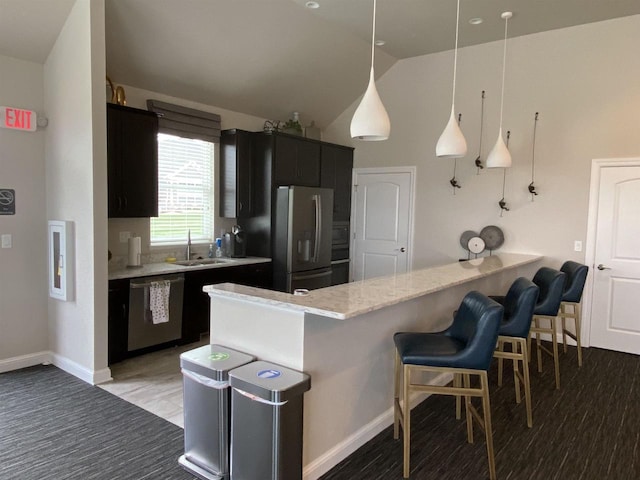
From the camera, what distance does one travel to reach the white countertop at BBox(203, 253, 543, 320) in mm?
2160

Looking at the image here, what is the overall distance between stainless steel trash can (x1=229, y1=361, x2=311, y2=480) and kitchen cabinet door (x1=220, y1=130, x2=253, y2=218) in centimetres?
329

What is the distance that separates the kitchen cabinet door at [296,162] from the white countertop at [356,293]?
8.33ft

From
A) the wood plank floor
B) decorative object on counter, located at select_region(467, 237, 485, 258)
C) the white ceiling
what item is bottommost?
the wood plank floor

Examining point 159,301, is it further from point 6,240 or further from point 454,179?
point 454,179

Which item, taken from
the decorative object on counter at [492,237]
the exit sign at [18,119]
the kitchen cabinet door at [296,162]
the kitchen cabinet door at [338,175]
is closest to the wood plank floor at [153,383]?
the exit sign at [18,119]

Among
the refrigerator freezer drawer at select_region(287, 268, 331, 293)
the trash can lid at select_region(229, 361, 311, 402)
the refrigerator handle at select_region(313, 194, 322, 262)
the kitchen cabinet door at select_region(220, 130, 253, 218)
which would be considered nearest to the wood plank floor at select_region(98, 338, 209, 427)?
the trash can lid at select_region(229, 361, 311, 402)

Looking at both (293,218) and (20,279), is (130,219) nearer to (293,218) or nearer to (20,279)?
(20,279)

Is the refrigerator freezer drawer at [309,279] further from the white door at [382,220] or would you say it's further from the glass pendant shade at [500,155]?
the glass pendant shade at [500,155]

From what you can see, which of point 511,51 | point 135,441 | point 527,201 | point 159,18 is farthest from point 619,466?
point 159,18

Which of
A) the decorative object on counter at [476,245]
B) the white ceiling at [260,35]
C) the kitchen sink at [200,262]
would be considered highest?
the white ceiling at [260,35]

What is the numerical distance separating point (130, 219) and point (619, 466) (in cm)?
440

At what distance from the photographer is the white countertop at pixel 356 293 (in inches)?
85.0

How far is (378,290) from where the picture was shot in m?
2.65

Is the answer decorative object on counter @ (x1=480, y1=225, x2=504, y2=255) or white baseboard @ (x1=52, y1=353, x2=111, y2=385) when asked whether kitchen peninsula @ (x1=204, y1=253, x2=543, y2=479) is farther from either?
decorative object on counter @ (x1=480, y1=225, x2=504, y2=255)
